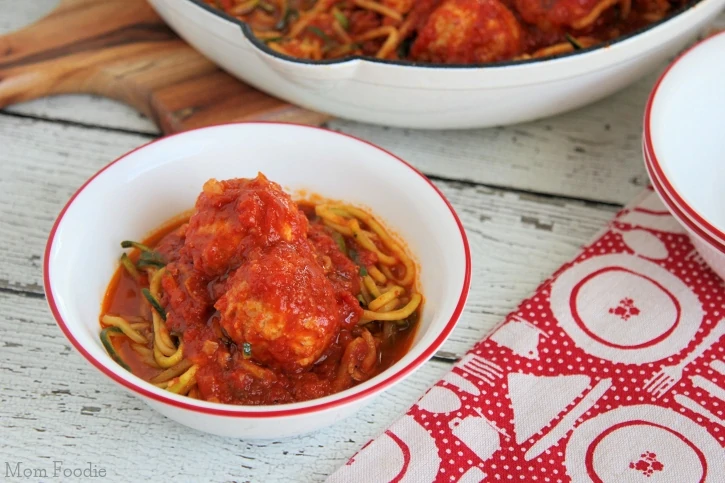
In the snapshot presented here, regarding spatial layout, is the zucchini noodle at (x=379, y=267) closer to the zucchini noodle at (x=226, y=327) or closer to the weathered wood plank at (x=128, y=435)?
the zucchini noodle at (x=226, y=327)

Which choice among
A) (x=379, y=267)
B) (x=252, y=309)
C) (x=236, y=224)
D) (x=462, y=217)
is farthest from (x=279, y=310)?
(x=462, y=217)

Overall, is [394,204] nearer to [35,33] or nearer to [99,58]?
[99,58]

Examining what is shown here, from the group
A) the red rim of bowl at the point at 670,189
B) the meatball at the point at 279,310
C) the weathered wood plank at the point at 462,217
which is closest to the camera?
the meatball at the point at 279,310

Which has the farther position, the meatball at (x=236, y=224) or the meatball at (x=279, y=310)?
the meatball at (x=236, y=224)

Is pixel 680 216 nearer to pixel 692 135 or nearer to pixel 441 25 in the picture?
pixel 692 135

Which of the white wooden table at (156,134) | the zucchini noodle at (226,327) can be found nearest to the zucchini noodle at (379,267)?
the zucchini noodle at (226,327)

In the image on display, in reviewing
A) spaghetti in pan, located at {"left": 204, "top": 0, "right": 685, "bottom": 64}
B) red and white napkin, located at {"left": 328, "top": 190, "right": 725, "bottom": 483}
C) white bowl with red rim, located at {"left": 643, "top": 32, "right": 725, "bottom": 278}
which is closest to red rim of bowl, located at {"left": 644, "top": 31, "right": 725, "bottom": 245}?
white bowl with red rim, located at {"left": 643, "top": 32, "right": 725, "bottom": 278}

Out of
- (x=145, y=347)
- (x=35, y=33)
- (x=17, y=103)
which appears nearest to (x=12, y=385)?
(x=145, y=347)
